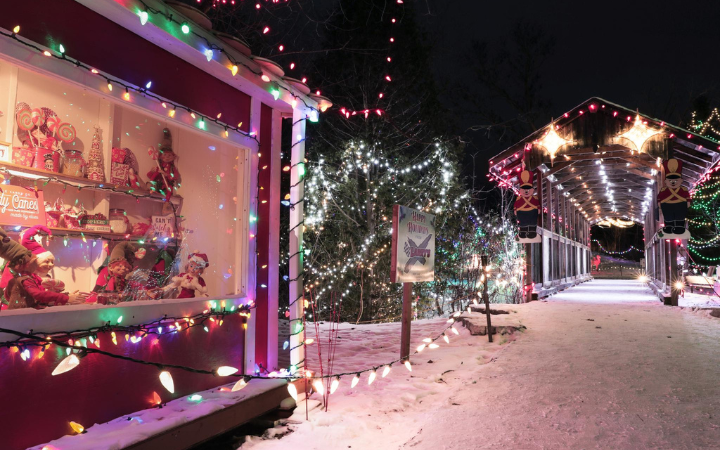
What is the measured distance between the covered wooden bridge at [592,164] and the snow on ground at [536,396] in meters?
4.70

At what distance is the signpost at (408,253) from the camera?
20.0 ft

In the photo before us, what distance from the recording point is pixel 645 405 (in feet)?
14.2

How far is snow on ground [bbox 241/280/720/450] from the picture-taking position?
384cm

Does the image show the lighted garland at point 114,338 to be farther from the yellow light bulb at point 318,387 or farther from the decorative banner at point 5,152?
the decorative banner at point 5,152

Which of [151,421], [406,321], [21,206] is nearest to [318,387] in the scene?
[406,321]

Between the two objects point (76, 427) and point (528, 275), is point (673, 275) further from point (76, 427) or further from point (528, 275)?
point (76, 427)

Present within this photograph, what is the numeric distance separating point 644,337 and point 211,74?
7.04 m

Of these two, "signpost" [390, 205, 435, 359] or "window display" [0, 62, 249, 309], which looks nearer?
"window display" [0, 62, 249, 309]

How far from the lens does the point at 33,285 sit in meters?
3.15

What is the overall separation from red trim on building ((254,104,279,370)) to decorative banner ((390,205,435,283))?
1.56m

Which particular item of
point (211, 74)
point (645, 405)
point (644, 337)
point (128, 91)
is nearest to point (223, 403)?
point (128, 91)

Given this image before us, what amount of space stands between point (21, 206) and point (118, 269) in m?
0.82

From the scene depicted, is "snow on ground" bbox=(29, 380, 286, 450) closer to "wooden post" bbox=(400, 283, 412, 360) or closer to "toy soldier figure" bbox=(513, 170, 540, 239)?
"wooden post" bbox=(400, 283, 412, 360)

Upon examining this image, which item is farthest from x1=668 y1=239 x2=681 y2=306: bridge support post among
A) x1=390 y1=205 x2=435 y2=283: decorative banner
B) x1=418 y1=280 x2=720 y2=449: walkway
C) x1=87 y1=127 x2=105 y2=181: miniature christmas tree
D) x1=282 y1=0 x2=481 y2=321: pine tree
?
x1=87 y1=127 x2=105 y2=181: miniature christmas tree
